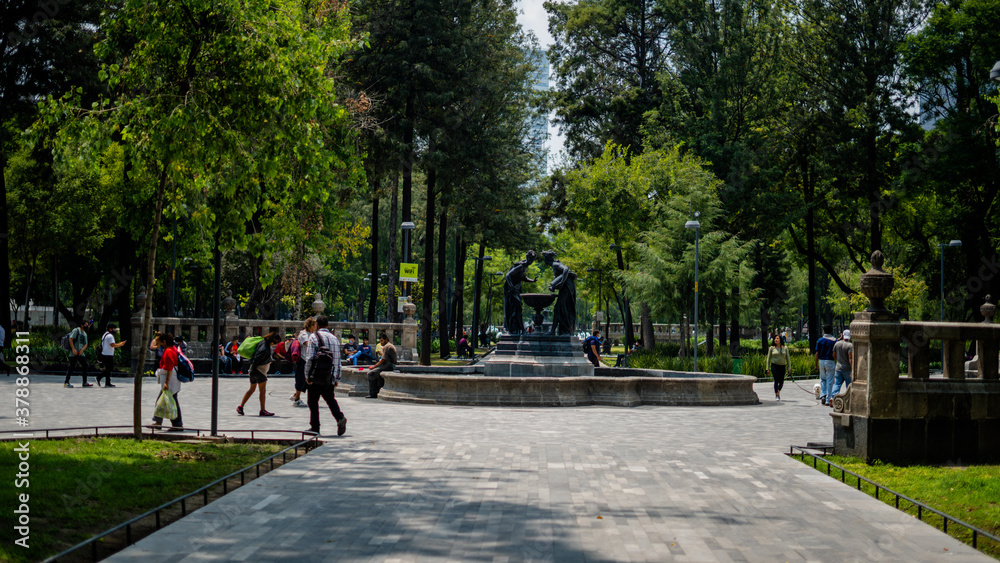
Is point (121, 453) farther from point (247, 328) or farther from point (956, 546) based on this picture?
point (247, 328)

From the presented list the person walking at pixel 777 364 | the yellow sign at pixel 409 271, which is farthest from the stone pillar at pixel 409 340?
the person walking at pixel 777 364

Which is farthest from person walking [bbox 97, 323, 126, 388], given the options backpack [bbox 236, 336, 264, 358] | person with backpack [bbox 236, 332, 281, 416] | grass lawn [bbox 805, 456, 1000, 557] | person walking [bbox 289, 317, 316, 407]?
grass lawn [bbox 805, 456, 1000, 557]

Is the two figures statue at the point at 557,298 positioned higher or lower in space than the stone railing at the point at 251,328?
higher

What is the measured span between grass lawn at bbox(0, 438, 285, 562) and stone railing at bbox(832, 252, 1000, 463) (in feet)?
23.1

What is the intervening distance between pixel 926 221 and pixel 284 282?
31.2m

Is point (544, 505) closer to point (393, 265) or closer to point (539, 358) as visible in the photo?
point (539, 358)

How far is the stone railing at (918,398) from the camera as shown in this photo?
10.3 metres

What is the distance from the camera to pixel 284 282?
122 feet

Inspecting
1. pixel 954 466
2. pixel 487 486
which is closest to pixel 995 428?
pixel 954 466

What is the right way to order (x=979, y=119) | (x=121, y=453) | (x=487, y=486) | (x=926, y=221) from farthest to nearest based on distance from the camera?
(x=926, y=221) → (x=979, y=119) → (x=121, y=453) → (x=487, y=486)

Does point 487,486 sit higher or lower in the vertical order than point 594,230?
lower

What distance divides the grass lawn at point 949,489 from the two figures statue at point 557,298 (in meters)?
12.7

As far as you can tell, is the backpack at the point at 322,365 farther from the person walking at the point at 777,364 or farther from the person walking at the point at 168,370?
the person walking at the point at 777,364

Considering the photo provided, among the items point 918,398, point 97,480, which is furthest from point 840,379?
point 97,480
